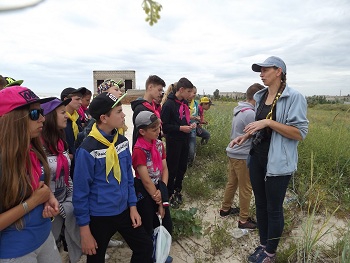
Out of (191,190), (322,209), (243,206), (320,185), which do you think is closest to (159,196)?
(243,206)

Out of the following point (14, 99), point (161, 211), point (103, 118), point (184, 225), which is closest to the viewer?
point (14, 99)

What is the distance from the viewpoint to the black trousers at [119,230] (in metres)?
1.95

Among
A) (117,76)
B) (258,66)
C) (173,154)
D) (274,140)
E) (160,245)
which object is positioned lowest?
(160,245)

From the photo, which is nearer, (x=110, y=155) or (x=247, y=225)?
(x=110, y=155)

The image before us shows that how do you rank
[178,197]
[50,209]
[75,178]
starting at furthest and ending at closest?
[178,197], [75,178], [50,209]

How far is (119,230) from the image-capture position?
81.3 inches

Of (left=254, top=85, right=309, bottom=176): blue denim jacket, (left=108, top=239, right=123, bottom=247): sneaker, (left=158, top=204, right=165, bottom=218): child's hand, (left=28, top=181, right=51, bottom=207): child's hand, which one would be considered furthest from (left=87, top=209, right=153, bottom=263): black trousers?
(left=254, top=85, right=309, bottom=176): blue denim jacket

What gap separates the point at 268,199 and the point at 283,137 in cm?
55

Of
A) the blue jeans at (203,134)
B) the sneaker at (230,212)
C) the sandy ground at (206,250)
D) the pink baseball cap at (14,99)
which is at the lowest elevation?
the sandy ground at (206,250)

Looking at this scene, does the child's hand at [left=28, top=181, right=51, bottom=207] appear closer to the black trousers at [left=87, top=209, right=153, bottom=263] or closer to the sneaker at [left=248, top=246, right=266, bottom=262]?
the black trousers at [left=87, top=209, right=153, bottom=263]

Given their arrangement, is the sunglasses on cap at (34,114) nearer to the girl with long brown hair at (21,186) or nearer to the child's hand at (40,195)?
the girl with long brown hair at (21,186)

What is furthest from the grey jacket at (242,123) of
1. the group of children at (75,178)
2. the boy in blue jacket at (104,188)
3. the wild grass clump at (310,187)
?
the boy in blue jacket at (104,188)

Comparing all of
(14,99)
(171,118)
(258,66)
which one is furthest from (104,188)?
(171,118)

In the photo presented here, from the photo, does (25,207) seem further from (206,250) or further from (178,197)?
(178,197)
